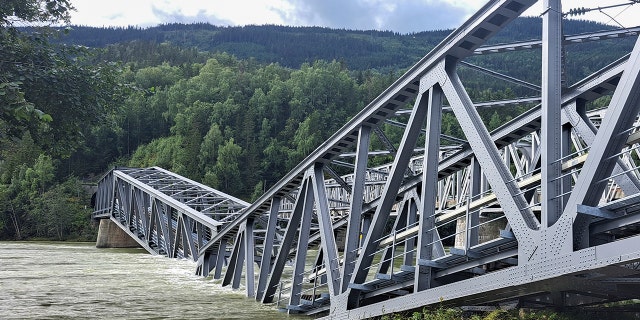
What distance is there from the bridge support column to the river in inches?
1167

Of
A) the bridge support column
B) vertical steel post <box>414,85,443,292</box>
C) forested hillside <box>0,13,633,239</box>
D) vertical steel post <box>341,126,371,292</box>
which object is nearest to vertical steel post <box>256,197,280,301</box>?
vertical steel post <box>341,126,371,292</box>

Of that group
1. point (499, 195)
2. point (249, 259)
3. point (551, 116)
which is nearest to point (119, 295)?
point (249, 259)

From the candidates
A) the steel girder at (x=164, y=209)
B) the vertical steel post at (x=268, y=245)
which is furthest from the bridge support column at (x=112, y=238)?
the vertical steel post at (x=268, y=245)

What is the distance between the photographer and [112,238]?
7212cm

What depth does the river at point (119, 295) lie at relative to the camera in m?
21.1

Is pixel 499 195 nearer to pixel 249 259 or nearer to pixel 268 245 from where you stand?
pixel 268 245

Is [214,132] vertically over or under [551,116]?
over

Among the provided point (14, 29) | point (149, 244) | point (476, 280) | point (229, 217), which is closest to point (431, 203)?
point (476, 280)

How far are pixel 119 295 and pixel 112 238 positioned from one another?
156 ft

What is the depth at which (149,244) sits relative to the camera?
54.8 m

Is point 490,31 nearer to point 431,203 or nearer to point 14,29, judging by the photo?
point 431,203

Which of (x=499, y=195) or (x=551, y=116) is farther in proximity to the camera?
(x=499, y=195)

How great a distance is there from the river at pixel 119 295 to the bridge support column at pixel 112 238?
2963 centimetres

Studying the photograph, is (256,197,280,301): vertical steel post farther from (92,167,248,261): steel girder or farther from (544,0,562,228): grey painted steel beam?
(544,0,562,228): grey painted steel beam
